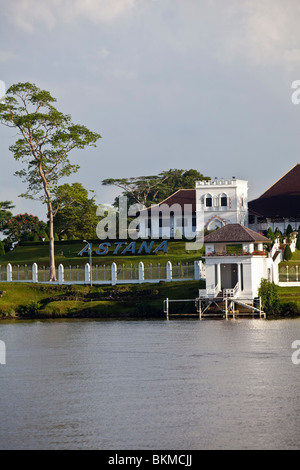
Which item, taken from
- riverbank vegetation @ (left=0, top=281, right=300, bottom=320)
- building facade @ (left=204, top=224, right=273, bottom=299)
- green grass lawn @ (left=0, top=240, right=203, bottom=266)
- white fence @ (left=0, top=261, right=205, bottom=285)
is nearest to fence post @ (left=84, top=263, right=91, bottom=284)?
white fence @ (left=0, top=261, right=205, bottom=285)

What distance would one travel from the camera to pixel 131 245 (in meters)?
93.1

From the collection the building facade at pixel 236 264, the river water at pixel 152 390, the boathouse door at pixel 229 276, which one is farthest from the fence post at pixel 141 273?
the river water at pixel 152 390

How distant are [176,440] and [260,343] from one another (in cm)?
2155

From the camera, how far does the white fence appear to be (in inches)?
2933

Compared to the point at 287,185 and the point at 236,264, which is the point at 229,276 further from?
the point at 287,185

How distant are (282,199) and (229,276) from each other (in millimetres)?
40040

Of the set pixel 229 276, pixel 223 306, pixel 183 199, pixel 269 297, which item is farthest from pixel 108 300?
pixel 183 199

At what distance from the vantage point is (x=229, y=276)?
70.1 metres

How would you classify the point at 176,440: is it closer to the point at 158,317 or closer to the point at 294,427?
the point at 294,427

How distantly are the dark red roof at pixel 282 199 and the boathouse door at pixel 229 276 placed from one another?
35.1 meters

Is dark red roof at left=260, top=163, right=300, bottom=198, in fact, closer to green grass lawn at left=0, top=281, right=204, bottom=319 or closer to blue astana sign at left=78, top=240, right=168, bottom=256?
blue astana sign at left=78, top=240, right=168, bottom=256

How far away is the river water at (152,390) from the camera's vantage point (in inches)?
1027

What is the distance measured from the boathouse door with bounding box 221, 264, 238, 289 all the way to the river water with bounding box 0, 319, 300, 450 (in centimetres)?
1621

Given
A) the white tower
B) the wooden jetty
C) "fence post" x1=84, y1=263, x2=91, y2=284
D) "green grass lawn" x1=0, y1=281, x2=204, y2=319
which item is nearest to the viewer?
the wooden jetty
